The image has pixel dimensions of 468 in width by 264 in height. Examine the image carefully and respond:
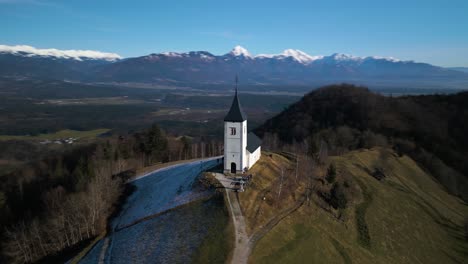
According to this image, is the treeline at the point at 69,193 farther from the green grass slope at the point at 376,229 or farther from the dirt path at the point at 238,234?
the green grass slope at the point at 376,229

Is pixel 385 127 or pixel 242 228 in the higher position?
pixel 385 127

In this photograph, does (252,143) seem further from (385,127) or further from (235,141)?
(385,127)

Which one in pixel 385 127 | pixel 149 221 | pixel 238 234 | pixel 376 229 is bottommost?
pixel 376 229

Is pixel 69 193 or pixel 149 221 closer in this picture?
pixel 149 221

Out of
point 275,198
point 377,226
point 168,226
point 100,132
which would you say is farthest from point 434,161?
point 100,132

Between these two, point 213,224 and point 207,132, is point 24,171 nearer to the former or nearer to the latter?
point 213,224

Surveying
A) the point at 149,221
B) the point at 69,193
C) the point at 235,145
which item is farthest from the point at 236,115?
the point at 69,193
